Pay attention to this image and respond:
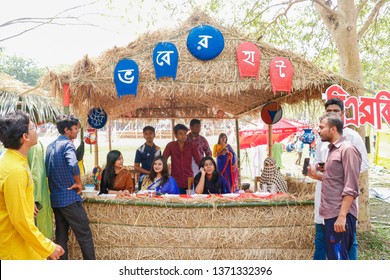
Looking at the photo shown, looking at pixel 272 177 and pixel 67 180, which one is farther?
pixel 272 177

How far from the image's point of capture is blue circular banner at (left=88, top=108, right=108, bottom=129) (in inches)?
259

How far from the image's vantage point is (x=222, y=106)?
28.1 feet

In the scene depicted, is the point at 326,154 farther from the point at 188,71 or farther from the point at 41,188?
the point at 41,188

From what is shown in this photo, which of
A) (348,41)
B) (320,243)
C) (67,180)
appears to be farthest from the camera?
(348,41)

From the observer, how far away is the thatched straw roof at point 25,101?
274 inches

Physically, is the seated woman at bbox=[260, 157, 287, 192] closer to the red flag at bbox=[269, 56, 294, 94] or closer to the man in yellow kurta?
the red flag at bbox=[269, 56, 294, 94]

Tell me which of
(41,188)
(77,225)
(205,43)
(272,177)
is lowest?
(77,225)

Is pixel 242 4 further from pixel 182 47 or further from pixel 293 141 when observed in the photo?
pixel 293 141

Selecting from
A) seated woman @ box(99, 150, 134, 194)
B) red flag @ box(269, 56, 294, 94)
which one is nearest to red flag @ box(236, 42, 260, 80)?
red flag @ box(269, 56, 294, 94)

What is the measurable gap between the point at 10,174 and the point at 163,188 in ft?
8.46

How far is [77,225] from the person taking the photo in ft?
13.2

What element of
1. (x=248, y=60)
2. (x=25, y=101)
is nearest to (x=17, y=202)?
(x=248, y=60)

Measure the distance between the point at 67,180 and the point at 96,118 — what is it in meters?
2.87

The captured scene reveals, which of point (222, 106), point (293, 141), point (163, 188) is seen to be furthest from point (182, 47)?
point (293, 141)
